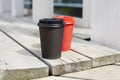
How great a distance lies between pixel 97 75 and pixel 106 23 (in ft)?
4.00

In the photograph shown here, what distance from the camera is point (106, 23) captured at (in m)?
4.01

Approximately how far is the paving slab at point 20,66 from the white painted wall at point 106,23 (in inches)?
50.8

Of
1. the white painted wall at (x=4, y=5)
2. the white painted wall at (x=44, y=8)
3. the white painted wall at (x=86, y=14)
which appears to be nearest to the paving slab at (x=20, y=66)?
the white painted wall at (x=86, y=14)

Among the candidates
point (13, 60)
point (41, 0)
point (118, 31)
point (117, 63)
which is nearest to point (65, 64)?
point (13, 60)

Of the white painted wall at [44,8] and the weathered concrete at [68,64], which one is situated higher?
the white painted wall at [44,8]

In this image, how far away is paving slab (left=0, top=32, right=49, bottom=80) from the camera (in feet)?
8.95

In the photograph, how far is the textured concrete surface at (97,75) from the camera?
2.92 m

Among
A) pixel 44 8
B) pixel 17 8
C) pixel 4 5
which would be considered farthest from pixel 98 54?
pixel 4 5

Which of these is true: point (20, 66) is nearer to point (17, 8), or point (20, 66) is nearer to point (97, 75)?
point (97, 75)

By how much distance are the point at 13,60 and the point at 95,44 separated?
4.92ft

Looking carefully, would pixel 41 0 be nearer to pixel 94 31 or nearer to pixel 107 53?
pixel 94 31

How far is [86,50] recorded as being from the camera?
3.63m

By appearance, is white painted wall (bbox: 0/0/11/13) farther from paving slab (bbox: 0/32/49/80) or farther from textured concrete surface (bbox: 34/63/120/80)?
textured concrete surface (bbox: 34/63/120/80)

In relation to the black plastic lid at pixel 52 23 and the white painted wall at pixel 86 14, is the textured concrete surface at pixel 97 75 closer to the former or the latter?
the black plastic lid at pixel 52 23
